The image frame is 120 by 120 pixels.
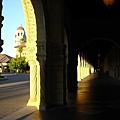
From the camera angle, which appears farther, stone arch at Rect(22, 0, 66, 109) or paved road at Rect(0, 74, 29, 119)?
stone arch at Rect(22, 0, 66, 109)

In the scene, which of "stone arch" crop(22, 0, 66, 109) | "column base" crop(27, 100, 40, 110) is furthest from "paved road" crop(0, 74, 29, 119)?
"stone arch" crop(22, 0, 66, 109)

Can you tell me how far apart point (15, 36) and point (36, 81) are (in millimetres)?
130327

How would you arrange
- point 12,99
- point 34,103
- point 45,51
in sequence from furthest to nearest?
point 12,99
point 34,103
point 45,51

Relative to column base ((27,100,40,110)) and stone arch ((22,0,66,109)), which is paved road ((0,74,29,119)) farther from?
stone arch ((22,0,66,109))

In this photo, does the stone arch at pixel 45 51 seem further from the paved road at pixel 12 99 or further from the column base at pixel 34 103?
the paved road at pixel 12 99

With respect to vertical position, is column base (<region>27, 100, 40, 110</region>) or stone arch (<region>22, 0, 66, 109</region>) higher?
stone arch (<region>22, 0, 66, 109</region>)

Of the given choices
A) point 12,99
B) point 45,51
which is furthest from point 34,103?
point 12,99

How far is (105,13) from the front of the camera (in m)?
21.1

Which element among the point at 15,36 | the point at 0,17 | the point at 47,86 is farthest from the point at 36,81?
the point at 15,36

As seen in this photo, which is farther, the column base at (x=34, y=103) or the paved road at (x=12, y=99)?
the column base at (x=34, y=103)

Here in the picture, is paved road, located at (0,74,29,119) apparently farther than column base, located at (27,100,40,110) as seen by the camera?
No

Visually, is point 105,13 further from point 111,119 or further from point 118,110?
point 111,119


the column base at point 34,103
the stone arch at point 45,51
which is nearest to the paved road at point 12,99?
the column base at point 34,103

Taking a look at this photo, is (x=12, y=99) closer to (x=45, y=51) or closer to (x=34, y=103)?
(x=34, y=103)
